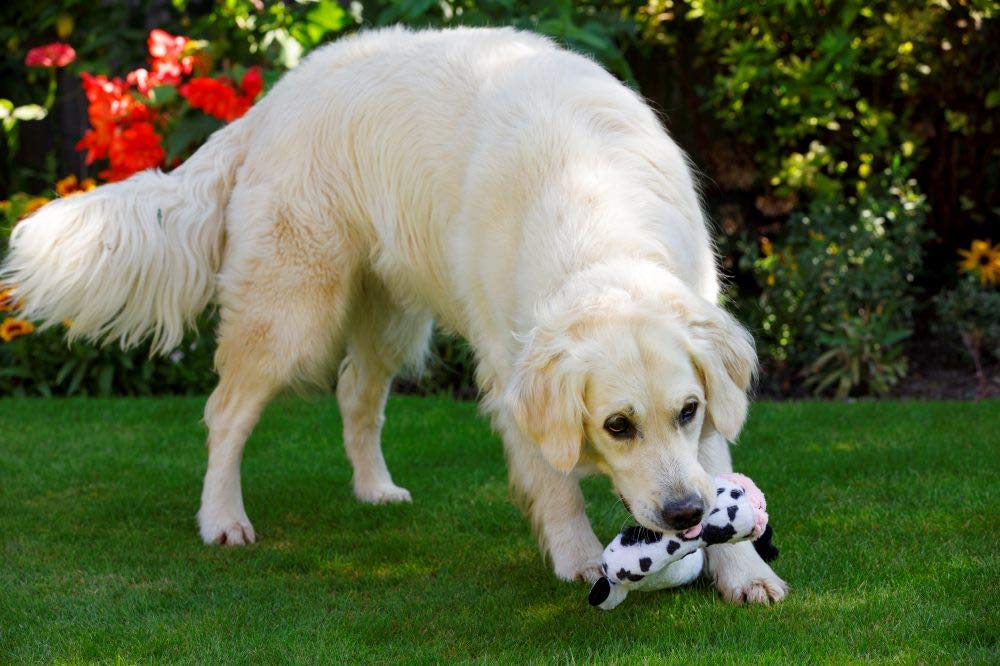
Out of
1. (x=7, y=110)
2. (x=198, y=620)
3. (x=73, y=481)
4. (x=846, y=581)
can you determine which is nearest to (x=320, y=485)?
(x=73, y=481)

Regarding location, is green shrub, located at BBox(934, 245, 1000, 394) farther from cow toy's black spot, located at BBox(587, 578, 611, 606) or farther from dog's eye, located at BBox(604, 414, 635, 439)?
dog's eye, located at BBox(604, 414, 635, 439)

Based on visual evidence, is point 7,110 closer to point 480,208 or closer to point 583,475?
point 480,208

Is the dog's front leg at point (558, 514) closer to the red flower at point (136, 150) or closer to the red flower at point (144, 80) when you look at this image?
the red flower at point (136, 150)

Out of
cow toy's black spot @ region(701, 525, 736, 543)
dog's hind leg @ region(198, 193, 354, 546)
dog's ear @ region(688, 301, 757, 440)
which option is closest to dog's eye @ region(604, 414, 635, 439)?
dog's ear @ region(688, 301, 757, 440)

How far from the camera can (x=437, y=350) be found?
717cm

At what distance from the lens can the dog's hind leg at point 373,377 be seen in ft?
17.0

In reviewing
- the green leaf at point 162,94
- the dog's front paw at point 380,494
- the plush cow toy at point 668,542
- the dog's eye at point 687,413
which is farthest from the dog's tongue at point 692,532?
the green leaf at point 162,94

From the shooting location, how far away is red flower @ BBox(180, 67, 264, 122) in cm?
693

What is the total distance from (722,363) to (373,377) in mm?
2094

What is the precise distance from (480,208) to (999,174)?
4770 mm

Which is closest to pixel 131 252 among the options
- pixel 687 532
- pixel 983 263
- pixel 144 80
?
pixel 687 532

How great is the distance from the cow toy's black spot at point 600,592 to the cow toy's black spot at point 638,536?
5.6 inches

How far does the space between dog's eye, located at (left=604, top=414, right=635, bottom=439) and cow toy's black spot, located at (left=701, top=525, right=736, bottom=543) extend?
0.36m

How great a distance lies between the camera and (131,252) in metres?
4.86
